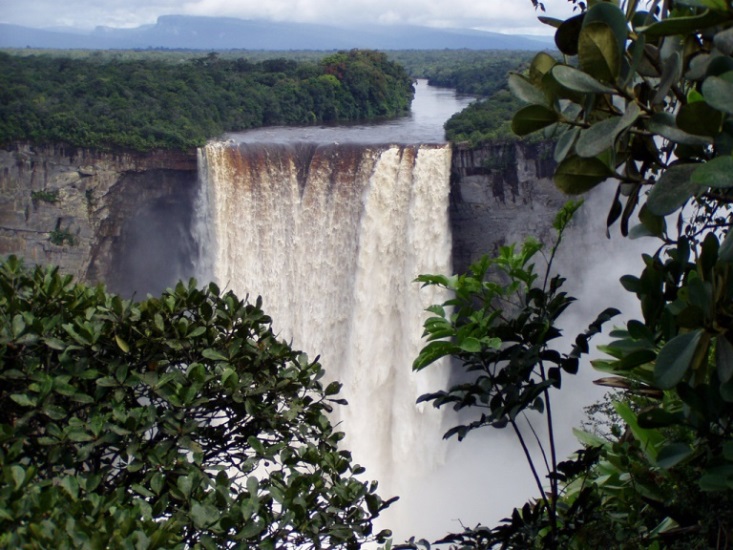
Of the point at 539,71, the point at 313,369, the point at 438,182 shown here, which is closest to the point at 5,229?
the point at 438,182

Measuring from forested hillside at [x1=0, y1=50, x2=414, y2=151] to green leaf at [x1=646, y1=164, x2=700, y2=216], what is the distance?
13.3 metres

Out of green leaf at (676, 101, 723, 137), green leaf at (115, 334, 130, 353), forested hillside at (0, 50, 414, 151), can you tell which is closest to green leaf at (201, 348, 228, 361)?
green leaf at (115, 334, 130, 353)

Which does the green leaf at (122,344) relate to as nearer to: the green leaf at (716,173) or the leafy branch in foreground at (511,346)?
the leafy branch in foreground at (511,346)

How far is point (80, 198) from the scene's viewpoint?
14.2 m

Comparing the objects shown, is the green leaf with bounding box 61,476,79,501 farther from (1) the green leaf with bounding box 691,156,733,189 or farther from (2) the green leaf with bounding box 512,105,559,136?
(1) the green leaf with bounding box 691,156,733,189

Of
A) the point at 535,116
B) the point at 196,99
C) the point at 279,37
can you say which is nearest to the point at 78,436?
the point at 535,116

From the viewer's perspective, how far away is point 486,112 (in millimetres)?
13617

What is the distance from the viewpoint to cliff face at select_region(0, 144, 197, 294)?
46.2 ft

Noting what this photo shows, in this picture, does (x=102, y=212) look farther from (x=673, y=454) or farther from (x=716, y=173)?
(x=716, y=173)

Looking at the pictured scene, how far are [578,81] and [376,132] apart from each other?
1438 centimetres

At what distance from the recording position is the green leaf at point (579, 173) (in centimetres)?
127

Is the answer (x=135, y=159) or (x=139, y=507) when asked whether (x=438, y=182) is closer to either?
(x=135, y=159)

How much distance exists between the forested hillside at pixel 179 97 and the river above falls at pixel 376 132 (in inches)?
26.0

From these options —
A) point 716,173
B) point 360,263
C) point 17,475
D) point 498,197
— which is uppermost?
point 716,173
